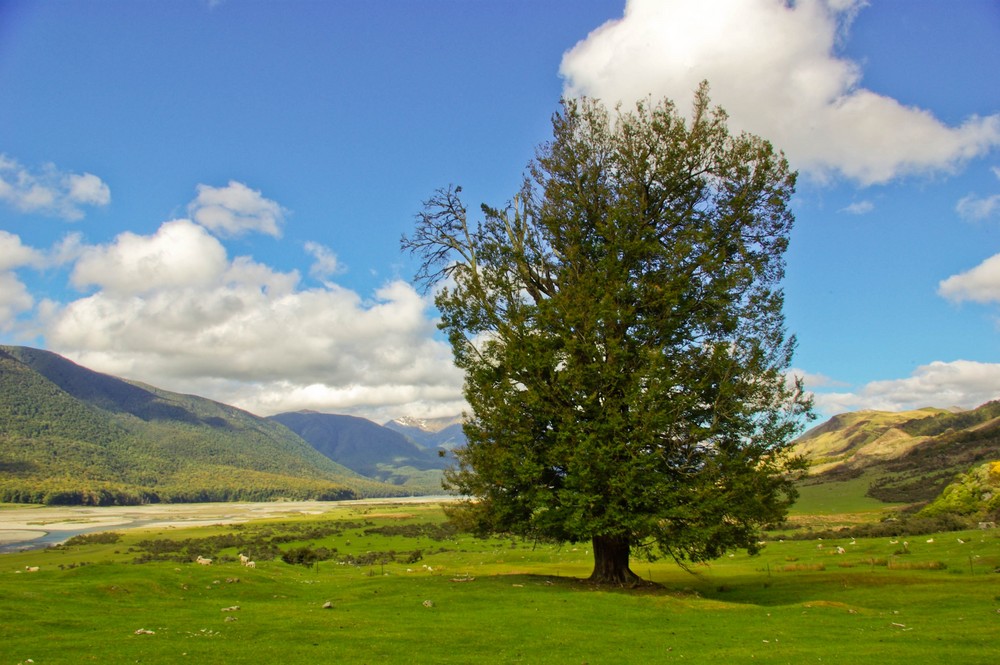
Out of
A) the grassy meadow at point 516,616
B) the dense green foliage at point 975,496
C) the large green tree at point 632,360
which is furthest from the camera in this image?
the dense green foliage at point 975,496

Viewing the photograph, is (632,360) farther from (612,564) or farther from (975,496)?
(975,496)

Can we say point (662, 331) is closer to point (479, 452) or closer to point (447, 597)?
point (479, 452)

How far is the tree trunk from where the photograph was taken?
86.2 ft

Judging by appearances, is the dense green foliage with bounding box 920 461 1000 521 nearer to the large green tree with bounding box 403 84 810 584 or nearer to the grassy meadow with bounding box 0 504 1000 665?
the grassy meadow with bounding box 0 504 1000 665

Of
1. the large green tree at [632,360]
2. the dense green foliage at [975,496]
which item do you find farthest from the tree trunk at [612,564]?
the dense green foliage at [975,496]

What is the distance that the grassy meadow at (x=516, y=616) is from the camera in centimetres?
1402

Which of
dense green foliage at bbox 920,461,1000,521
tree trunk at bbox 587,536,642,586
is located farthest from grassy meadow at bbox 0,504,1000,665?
dense green foliage at bbox 920,461,1000,521

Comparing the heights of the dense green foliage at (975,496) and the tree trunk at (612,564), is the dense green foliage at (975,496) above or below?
above

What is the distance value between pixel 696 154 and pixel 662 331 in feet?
28.4

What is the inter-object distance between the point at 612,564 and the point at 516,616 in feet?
28.3

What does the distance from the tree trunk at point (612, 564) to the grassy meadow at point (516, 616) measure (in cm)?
104

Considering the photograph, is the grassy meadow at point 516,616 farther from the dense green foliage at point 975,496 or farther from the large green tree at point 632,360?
the dense green foliage at point 975,496

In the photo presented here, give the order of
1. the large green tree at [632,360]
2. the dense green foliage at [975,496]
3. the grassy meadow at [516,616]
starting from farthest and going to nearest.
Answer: the dense green foliage at [975,496]
the large green tree at [632,360]
the grassy meadow at [516,616]

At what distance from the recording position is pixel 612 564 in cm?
2655
